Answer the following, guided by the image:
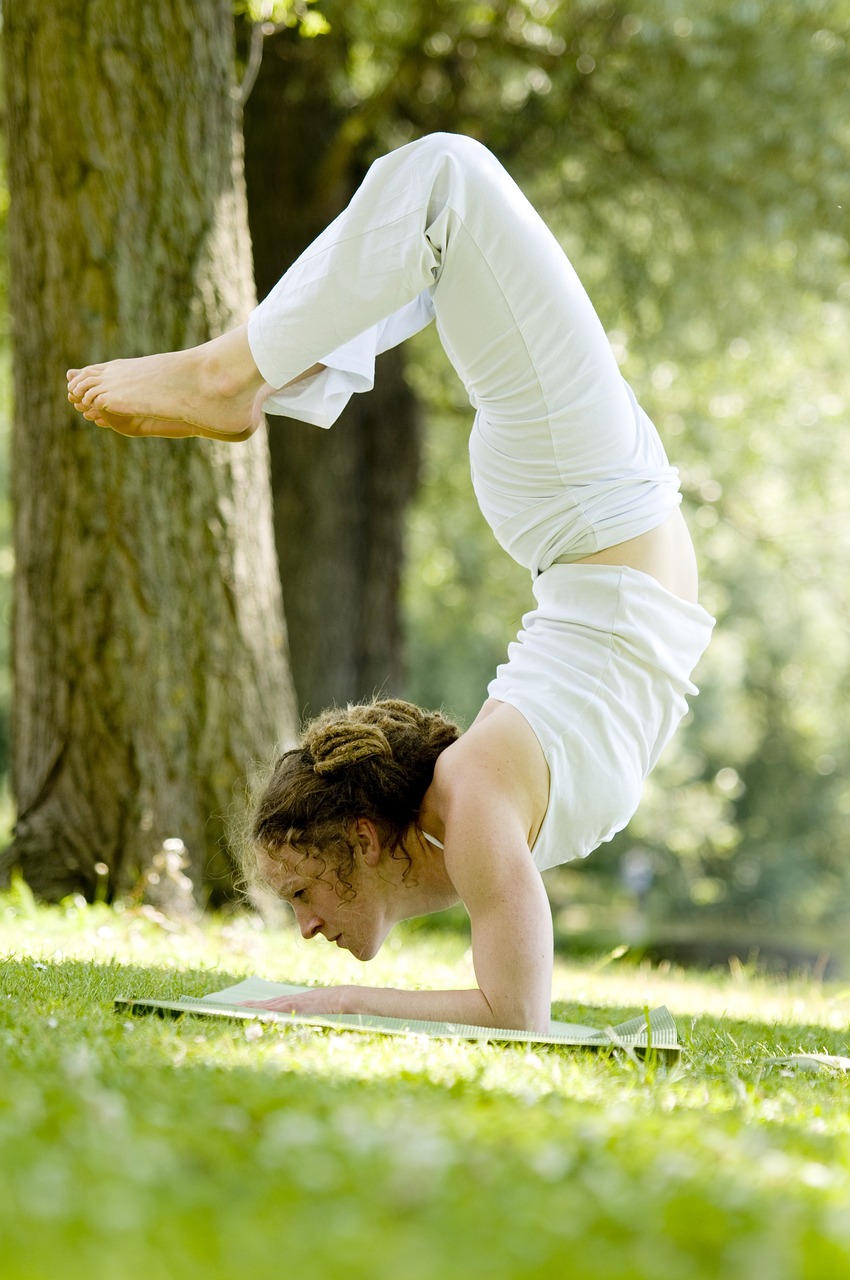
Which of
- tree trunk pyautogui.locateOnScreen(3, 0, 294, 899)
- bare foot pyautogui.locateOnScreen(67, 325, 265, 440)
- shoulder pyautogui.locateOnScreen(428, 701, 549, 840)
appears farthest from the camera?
tree trunk pyautogui.locateOnScreen(3, 0, 294, 899)

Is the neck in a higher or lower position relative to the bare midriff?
lower

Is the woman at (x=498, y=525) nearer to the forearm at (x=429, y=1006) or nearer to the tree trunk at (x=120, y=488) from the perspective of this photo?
the forearm at (x=429, y=1006)

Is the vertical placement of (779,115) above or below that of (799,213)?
above

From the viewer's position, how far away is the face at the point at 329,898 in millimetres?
3090

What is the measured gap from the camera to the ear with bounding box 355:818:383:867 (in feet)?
10.1

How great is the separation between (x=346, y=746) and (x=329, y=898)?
1.28 feet

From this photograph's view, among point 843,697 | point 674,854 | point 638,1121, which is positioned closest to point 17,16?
point 638,1121

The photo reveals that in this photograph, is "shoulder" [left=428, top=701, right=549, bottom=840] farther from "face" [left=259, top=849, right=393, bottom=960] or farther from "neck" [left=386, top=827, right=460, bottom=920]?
"face" [left=259, top=849, right=393, bottom=960]

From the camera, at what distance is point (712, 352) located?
439 inches

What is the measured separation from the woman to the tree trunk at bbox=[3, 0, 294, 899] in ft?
5.09

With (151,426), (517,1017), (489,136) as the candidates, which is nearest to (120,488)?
(151,426)

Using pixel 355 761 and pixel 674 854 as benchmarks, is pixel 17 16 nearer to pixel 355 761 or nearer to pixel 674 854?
pixel 355 761

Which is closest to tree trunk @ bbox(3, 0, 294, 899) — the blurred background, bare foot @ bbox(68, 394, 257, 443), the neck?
the blurred background

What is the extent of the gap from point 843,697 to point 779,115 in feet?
58.6
